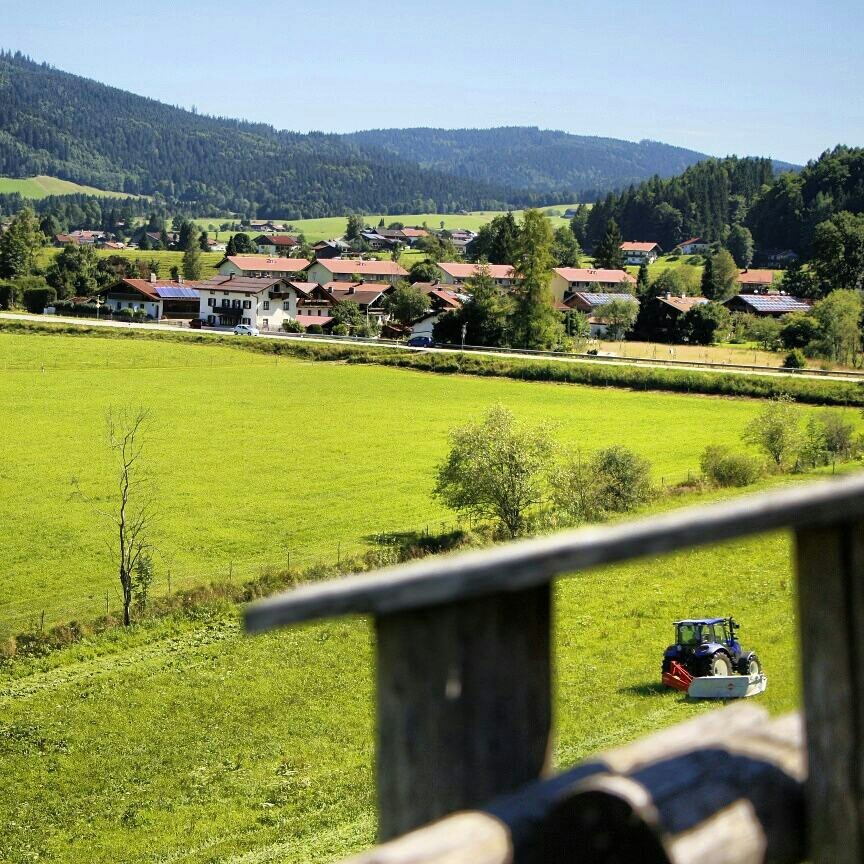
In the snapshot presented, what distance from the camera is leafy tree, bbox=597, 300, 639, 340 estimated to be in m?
94.8

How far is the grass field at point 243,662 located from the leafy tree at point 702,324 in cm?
3891

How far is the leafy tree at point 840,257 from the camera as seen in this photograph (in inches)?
4343

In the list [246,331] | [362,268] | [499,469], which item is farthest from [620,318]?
[499,469]

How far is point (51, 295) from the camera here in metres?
108

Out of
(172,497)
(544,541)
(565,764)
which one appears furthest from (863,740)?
(172,497)

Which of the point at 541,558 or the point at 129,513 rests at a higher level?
the point at 541,558

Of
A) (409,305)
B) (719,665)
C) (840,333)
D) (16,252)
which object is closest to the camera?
(719,665)

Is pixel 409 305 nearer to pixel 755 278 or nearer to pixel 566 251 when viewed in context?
→ pixel 755 278

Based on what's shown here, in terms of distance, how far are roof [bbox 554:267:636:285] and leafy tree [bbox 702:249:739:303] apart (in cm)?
1085

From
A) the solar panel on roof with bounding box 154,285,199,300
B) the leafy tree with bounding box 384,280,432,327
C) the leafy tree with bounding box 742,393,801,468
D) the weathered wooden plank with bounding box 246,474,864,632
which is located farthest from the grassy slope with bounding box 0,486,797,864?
the solar panel on roof with bounding box 154,285,199,300

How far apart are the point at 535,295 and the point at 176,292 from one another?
4336cm

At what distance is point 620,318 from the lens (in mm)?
94688

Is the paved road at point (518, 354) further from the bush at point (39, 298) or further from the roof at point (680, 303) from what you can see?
the roof at point (680, 303)

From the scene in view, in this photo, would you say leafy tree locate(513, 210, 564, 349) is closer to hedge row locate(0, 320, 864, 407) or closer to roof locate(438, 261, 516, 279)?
hedge row locate(0, 320, 864, 407)
